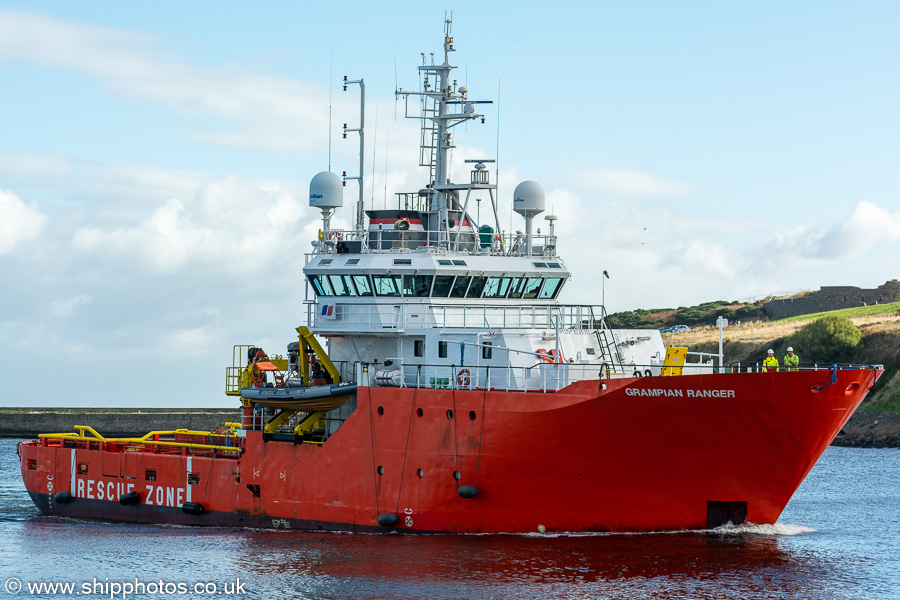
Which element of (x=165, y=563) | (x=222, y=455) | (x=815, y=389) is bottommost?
(x=165, y=563)

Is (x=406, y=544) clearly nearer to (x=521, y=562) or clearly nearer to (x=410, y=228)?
(x=521, y=562)

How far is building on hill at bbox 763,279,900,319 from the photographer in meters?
87.9

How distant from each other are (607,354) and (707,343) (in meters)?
50.9

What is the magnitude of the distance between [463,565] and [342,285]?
28.8 ft

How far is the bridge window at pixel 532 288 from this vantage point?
28.6 meters

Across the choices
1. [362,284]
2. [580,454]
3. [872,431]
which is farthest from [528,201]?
[872,431]

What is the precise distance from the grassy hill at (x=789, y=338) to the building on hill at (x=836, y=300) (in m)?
2.12

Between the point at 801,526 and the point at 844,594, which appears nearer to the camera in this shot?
the point at 844,594

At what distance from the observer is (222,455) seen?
30.2 meters

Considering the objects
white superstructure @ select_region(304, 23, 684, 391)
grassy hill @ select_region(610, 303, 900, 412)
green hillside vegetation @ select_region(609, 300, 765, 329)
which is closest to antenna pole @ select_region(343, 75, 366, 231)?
white superstructure @ select_region(304, 23, 684, 391)

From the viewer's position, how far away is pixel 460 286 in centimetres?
2773

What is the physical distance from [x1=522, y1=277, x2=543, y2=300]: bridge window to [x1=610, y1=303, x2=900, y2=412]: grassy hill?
30.4 metres

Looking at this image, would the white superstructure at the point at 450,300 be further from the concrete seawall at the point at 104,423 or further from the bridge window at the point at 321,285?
the concrete seawall at the point at 104,423

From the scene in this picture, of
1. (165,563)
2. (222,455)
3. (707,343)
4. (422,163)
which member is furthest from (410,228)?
(707,343)
